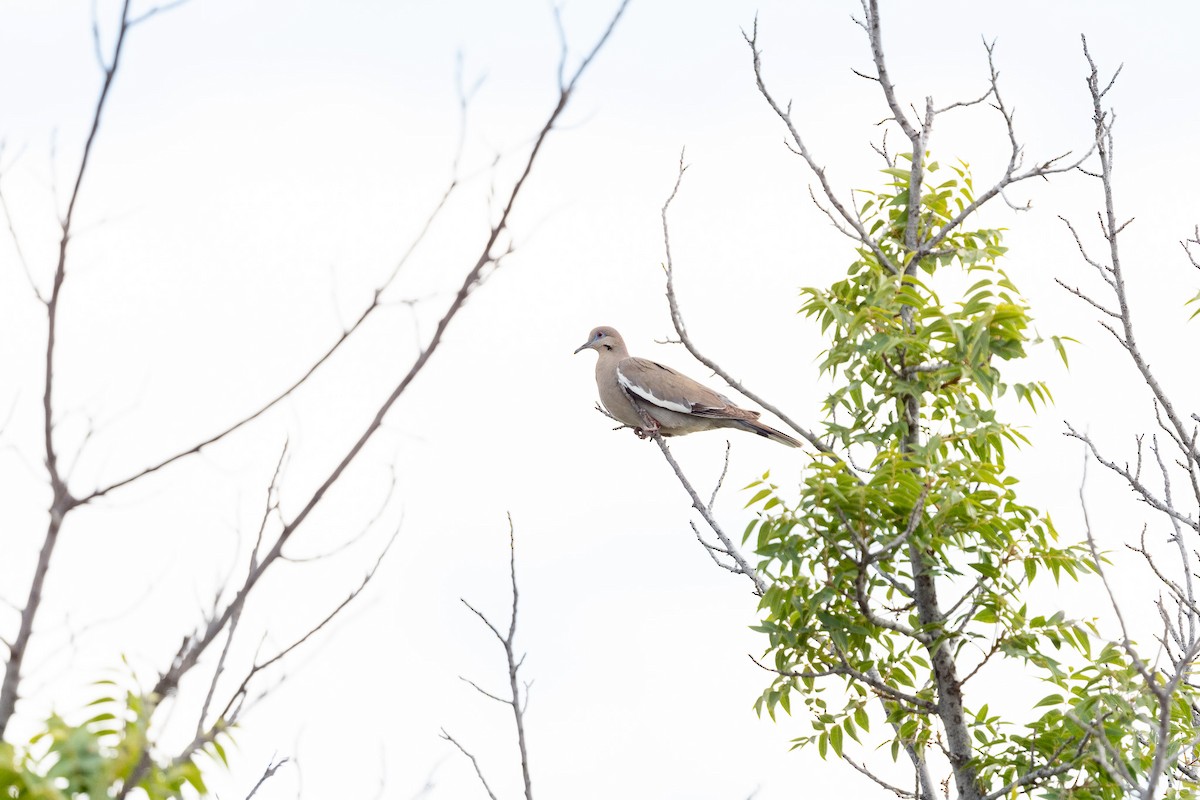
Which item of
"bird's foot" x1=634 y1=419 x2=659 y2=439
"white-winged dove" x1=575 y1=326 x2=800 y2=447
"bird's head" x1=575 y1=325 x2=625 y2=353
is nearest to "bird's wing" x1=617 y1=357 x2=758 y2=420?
"white-winged dove" x1=575 y1=326 x2=800 y2=447

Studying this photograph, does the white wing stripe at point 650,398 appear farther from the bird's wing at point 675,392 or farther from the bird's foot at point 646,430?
the bird's foot at point 646,430

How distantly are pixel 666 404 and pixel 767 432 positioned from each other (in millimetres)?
806

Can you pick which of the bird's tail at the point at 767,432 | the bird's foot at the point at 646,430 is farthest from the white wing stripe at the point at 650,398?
the bird's tail at the point at 767,432

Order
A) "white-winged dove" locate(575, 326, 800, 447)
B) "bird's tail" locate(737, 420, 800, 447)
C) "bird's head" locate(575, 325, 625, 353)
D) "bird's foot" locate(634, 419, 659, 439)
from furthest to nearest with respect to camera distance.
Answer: "bird's head" locate(575, 325, 625, 353)
"white-winged dove" locate(575, 326, 800, 447)
"bird's tail" locate(737, 420, 800, 447)
"bird's foot" locate(634, 419, 659, 439)

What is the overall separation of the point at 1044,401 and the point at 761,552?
1.42m

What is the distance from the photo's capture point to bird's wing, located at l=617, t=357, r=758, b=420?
9883 mm

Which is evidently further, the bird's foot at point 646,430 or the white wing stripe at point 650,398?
the white wing stripe at point 650,398

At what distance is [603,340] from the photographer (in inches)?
448

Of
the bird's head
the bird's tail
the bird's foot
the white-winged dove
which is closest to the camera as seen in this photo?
the bird's foot

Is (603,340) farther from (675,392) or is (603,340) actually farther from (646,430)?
(646,430)

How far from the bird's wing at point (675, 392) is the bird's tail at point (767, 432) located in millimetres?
58

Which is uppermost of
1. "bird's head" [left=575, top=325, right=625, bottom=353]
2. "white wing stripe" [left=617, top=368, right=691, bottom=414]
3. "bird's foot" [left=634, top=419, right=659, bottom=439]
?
"bird's head" [left=575, top=325, right=625, bottom=353]

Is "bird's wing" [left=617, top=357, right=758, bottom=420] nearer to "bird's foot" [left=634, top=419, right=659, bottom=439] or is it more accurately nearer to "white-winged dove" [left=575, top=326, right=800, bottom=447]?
"white-winged dove" [left=575, top=326, right=800, bottom=447]

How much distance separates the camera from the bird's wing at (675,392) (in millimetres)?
9883
